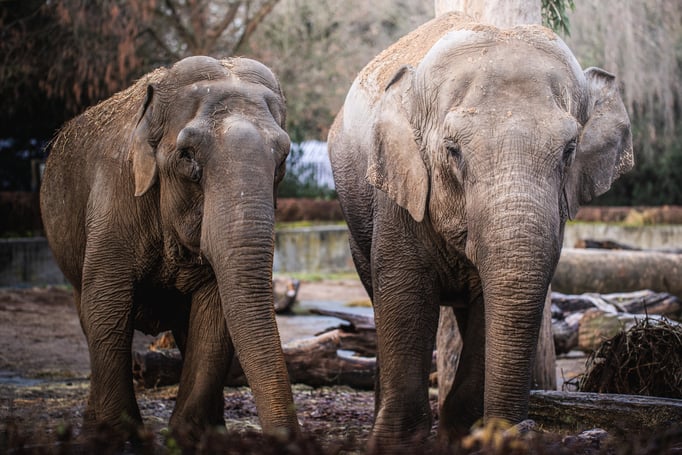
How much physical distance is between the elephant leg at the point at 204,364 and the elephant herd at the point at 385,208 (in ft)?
0.04

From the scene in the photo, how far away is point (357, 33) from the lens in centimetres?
2434

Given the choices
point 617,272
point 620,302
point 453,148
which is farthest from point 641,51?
point 453,148

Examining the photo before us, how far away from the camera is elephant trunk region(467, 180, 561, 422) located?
5.11 meters

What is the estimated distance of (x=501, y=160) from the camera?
5.33 meters

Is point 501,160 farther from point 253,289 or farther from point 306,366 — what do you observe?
point 306,366

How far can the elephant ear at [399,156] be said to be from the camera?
235 inches

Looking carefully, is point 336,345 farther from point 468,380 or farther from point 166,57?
point 166,57

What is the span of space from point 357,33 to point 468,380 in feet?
60.6

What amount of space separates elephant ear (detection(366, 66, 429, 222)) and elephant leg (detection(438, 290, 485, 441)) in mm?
942

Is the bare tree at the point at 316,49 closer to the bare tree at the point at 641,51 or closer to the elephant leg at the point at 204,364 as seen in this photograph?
the bare tree at the point at 641,51

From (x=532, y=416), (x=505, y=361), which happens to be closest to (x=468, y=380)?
(x=532, y=416)

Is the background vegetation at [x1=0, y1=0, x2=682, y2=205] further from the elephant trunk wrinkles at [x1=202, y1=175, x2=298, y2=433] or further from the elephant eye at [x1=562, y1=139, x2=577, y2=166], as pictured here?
the elephant trunk wrinkles at [x1=202, y1=175, x2=298, y2=433]

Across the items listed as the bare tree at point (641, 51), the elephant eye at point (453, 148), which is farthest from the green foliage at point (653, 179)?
the elephant eye at point (453, 148)

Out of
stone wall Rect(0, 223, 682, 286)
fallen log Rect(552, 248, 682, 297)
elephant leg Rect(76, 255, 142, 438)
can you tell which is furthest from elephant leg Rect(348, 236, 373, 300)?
stone wall Rect(0, 223, 682, 286)
